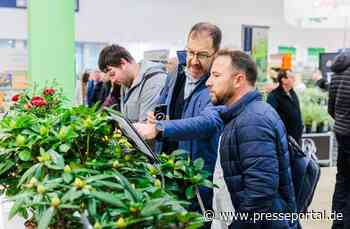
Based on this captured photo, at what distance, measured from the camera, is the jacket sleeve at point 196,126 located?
6.69 ft

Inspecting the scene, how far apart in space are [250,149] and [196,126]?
0.25m

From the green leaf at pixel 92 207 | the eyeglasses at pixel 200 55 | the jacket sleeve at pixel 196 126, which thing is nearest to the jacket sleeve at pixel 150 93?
the eyeglasses at pixel 200 55

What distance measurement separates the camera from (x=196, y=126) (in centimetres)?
213

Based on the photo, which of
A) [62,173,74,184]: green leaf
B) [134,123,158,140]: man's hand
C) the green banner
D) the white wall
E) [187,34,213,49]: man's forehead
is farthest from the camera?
the white wall

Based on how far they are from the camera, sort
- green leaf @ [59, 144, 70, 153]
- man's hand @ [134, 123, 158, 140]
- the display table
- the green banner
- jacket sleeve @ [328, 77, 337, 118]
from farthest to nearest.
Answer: the display table
the green banner
jacket sleeve @ [328, 77, 337, 118]
man's hand @ [134, 123, 158, 140]
green leaf @ [59, 144, 70, 153]

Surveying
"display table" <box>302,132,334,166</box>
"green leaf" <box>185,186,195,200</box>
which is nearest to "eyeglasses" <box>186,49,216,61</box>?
"green leaf" <box>185,186,195,200</box>

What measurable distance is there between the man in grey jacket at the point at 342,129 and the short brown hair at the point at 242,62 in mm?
Result: 1925

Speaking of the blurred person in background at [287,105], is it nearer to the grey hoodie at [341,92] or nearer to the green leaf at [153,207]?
the grey hoodie at [341,92]

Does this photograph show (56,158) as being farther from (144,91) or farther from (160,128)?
(144,91)

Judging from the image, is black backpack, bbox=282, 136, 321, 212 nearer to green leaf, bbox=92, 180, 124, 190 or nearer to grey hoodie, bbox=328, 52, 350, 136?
green leaf, bbox=92, 180, 124, 190

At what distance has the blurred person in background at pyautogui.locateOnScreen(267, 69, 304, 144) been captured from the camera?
5.61m

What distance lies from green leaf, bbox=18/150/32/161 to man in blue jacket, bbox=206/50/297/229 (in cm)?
94

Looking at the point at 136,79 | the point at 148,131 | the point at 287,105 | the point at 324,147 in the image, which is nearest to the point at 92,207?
the point at 148,131

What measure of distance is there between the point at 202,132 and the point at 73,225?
3.59 feet
